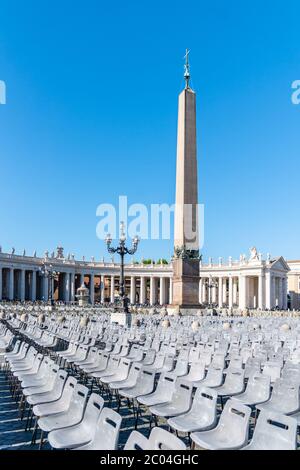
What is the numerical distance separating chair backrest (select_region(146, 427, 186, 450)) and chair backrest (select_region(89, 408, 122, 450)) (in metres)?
0.51

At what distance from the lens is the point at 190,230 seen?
Answer: 34219 millimetres

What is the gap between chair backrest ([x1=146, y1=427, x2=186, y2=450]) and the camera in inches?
141

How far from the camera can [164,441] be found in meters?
3.67

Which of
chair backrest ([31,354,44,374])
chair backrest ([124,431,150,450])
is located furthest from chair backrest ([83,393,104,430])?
chair backrest ([31,354,44,374])

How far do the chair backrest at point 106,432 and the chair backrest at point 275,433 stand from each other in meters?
1.42

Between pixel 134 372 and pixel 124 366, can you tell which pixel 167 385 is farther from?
pixel 124 366

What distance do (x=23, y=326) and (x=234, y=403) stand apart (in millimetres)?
15687

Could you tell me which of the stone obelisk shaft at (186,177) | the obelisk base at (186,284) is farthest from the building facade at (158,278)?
the stone obelisk shaft at (186,177)

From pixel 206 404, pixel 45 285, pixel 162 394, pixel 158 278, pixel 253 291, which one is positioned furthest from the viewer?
pixel 158 278

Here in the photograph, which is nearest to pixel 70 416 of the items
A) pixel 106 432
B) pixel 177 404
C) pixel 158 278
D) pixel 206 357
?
pixel 106 432

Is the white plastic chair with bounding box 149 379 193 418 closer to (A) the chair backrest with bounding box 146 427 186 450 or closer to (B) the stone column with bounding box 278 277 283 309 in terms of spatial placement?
(A) the chair backrest with bounding box 146 427 186 450

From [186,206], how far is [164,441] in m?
30.0
